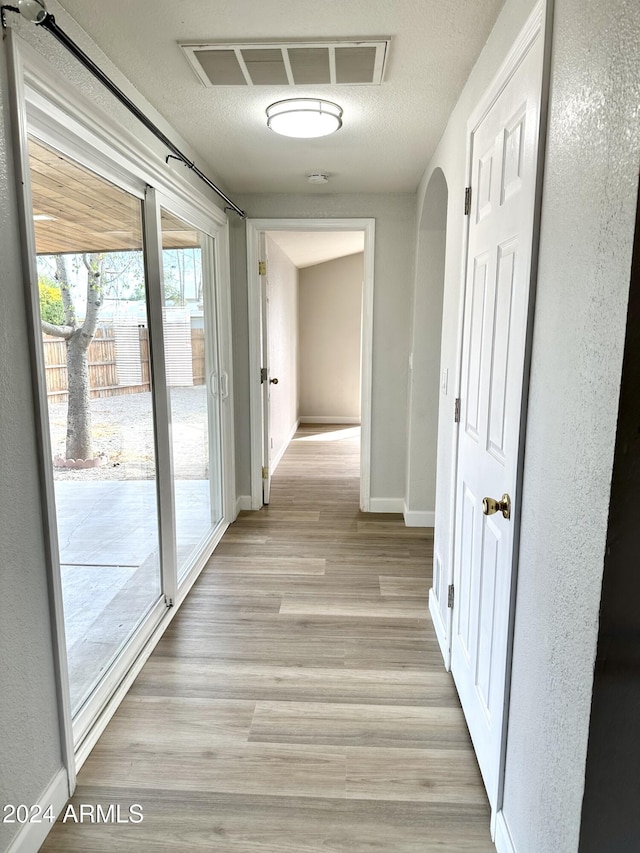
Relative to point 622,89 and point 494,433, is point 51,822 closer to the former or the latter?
point 494,433

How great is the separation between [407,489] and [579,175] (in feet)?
9.98

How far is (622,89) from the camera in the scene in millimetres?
825

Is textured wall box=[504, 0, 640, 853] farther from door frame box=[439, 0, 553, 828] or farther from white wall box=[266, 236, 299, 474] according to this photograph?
white wall box=[266, 236, 299, 474]

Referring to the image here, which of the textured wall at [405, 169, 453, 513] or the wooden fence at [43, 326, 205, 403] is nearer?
the wooden fence at [43, 326, 205, 403]

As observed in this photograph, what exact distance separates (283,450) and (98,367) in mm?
4132

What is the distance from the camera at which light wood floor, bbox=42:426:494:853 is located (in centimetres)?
149

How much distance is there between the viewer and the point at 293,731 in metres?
1.86

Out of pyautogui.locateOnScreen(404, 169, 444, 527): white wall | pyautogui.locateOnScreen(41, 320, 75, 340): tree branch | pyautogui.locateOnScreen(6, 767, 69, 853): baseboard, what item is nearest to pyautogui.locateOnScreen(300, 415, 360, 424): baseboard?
pyautogui.locateOnScreen(404, 169, 444, 527): white wall

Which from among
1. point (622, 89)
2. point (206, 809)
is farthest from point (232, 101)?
point (206, 809)

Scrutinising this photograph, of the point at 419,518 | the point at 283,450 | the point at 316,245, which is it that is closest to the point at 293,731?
the point at 419,518

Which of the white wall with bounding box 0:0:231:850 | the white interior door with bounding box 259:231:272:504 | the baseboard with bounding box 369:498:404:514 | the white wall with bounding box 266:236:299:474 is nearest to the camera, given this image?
the white wall with bounding box 0:0:231:850

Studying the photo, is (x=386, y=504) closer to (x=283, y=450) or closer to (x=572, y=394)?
(x=283, y=450)

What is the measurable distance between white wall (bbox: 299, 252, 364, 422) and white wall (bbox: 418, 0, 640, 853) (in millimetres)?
6265

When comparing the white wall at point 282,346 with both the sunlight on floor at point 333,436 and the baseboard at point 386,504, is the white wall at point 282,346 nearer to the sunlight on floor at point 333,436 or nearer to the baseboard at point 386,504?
the sunlight on floor at point 333,436
